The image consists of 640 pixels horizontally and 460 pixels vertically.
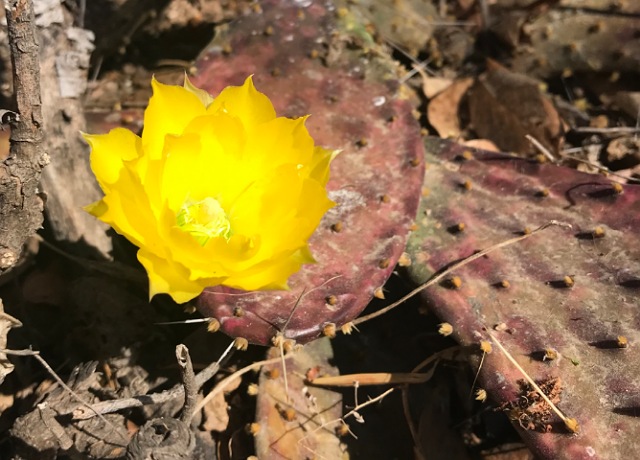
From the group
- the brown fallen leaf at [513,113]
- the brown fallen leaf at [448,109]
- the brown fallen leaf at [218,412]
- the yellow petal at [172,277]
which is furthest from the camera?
the brown fallen leaf at [448,109]

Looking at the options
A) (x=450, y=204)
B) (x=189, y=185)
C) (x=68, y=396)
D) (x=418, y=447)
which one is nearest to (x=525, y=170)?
(x=450, y=204)

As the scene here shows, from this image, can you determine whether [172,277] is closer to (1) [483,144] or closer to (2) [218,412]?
(2) [218,412]

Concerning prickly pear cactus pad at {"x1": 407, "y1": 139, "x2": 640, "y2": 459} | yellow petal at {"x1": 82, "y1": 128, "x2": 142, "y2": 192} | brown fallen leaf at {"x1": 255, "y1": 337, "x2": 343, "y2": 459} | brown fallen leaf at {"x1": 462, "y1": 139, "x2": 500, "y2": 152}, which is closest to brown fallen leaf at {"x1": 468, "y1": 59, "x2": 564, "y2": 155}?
brown fallen leaf at {"x1": 462, "y1": 139, "x2": 500, "y2": 152}

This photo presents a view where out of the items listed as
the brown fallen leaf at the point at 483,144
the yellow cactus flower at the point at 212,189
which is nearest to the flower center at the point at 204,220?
the yellow cactus flower at the point at 212,189

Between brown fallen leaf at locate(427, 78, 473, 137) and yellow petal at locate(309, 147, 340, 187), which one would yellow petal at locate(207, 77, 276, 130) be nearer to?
yellow petal at locate(309, 147, 340, 187)

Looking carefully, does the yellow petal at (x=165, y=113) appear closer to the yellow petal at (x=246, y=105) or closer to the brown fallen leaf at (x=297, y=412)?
the yellow petal at (x=246, y=105)

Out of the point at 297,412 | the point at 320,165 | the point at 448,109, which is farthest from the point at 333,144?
the point at 448,109
